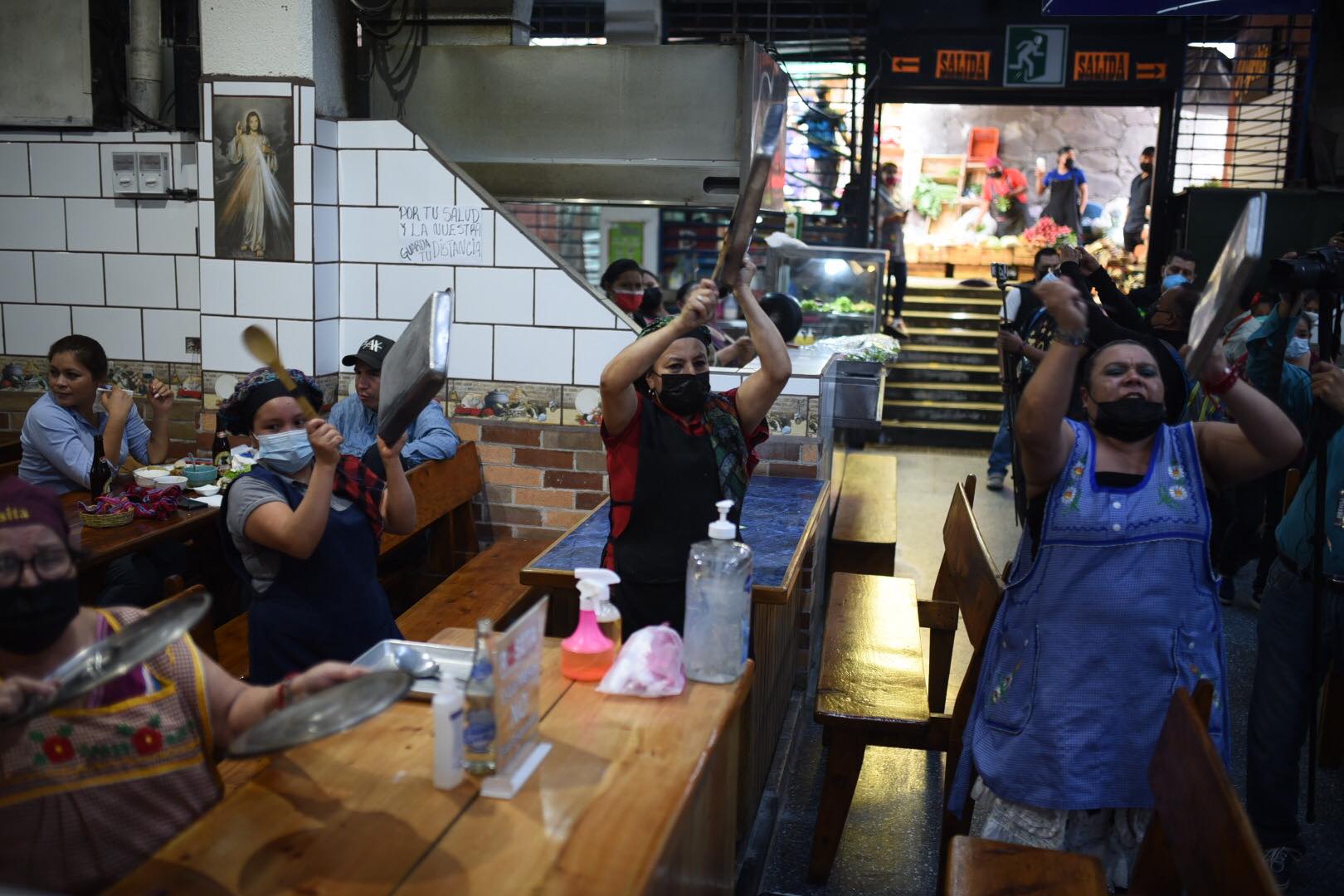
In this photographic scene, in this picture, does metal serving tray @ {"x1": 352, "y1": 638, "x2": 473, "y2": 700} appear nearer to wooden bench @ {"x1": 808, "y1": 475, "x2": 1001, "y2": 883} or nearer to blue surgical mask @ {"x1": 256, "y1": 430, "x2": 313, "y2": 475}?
A: blue surgical mask @ {"x1": 256, "y1": 430, "x2": 313, "y2": 475}

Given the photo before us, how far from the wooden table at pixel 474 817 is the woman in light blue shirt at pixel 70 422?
2.73 m

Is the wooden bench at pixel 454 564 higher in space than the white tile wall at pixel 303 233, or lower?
lower

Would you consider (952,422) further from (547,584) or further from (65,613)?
(65,613)

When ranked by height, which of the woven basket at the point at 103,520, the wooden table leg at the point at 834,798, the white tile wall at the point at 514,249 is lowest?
the wooden table leg at the point at 834,798

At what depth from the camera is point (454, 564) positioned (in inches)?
216

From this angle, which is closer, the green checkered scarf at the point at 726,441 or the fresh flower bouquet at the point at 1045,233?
the green checkered scarf at the point at 726,441

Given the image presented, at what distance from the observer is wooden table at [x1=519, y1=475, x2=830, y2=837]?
3607 mm

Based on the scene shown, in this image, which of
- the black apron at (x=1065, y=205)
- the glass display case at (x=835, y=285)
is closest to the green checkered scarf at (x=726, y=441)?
the glass display case at (x=835, y=285)

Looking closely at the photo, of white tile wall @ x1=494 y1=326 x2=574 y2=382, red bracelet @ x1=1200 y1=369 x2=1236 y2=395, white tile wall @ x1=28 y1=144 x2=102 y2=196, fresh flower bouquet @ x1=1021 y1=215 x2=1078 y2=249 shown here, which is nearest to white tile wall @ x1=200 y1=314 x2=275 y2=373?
white tile wall @ x1=28 y1=144 x2=102 y2=196

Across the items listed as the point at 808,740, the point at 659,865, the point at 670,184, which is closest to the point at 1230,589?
the point at 808,740

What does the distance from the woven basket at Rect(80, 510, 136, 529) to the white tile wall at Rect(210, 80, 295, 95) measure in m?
2.22

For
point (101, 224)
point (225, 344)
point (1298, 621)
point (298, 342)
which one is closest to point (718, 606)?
point (1298, 621)

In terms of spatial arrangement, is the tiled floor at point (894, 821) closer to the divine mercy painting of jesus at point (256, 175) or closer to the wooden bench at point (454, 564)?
the wooden bench at point (454, 564)

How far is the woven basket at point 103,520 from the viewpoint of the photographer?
157 inches
